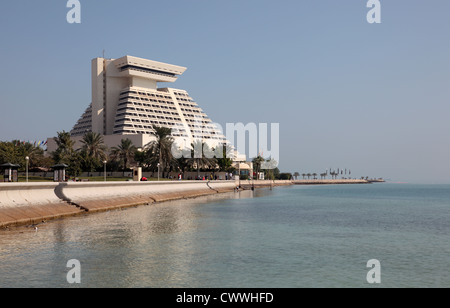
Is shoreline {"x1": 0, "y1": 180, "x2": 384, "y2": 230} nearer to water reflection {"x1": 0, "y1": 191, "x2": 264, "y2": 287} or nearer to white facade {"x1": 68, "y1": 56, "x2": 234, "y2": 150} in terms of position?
water reflection {"x1": 0, "y1": 191, "x2": 264, "y2": 287}

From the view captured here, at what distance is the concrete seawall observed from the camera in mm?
28234

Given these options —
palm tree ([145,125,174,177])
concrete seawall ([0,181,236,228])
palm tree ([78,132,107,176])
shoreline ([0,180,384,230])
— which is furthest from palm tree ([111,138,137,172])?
concrete seawall ([0,181,236,228])

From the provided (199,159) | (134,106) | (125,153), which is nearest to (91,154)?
(125,153)

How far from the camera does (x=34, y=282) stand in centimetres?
1459

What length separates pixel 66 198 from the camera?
36.9 m

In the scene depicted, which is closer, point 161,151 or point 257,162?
point 161,151

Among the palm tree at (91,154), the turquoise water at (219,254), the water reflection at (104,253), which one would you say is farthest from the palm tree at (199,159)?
the water reflection at (104,253)

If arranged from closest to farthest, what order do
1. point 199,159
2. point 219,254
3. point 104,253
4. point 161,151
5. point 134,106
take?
point 104,253 < point 219,254 < point 161,151 < point 199,159 < point 134,106

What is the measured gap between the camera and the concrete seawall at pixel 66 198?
28234 millimetres

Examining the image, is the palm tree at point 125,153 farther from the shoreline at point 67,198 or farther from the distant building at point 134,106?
the distant building at point 134,106

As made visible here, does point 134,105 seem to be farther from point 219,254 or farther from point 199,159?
point 219,254
